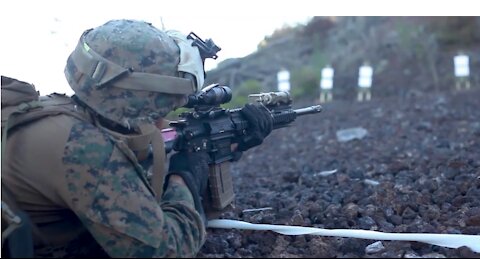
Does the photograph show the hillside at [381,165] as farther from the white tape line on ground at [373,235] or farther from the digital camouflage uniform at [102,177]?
the digital camouflage uniform at [102,177]

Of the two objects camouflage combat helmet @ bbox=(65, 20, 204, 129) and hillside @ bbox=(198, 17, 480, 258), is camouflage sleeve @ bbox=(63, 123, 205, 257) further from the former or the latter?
hillside @ bbox=(198, 17, 480, 258)

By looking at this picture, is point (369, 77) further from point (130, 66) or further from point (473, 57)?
point (130, 66)

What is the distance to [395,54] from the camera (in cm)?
2842

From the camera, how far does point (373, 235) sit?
4547 mm

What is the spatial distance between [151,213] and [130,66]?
0.70 meters

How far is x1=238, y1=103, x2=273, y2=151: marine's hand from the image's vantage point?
4750 millimetres

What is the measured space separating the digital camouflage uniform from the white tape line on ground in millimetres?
1078

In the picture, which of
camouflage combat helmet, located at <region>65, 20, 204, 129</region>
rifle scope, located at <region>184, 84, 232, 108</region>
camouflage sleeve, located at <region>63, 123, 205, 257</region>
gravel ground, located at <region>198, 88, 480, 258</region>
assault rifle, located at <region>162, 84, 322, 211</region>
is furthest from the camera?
gravel ground, located at <region>198, 88, 480, 258</region>

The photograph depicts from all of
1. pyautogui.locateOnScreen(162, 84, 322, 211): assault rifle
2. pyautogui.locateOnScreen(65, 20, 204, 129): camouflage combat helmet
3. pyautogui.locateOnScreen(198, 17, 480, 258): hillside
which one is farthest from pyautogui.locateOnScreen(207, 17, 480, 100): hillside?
pyautogui.locateOnScreen(65, 20, 204, 129): camouflage combat helmet

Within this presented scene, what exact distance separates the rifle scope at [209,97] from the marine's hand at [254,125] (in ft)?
0.74

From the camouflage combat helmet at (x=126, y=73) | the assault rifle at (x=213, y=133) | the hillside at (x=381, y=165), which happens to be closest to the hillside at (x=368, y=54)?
the hillside at (x=381, y=165)

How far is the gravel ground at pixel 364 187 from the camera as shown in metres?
4.58

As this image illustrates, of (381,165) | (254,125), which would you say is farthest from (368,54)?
(254,125)

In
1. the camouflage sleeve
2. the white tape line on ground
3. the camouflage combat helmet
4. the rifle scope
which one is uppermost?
the camouflage combat helmet
